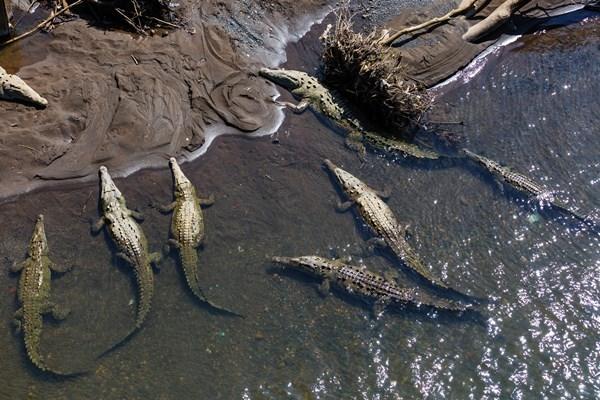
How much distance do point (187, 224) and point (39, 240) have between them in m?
1.91

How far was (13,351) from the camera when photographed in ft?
21.1

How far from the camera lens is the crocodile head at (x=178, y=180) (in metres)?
8.05

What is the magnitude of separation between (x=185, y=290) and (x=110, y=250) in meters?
1.19

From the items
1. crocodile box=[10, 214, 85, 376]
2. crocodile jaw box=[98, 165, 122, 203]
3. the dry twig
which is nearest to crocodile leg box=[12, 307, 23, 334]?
crocodile box=[10, 214, 85, 376]

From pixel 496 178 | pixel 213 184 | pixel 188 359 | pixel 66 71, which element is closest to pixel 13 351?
pixel 188 359

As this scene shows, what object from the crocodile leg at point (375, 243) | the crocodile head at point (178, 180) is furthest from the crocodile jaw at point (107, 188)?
the crocodile leg at point (375, 243)

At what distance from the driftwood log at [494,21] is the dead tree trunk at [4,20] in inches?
320

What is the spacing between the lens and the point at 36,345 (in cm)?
653

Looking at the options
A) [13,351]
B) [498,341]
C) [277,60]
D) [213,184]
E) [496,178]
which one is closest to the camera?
[13,351]

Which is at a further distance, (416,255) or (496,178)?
(496,178)

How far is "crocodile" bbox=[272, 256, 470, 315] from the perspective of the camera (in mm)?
7410

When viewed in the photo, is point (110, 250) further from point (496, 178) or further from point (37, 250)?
point (496, 178)

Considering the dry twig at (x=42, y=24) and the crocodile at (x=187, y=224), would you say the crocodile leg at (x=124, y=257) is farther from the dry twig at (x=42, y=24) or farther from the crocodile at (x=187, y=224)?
the dry twig at (x=42, y=24)

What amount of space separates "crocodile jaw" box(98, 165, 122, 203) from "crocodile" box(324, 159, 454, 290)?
3186 millimetres
